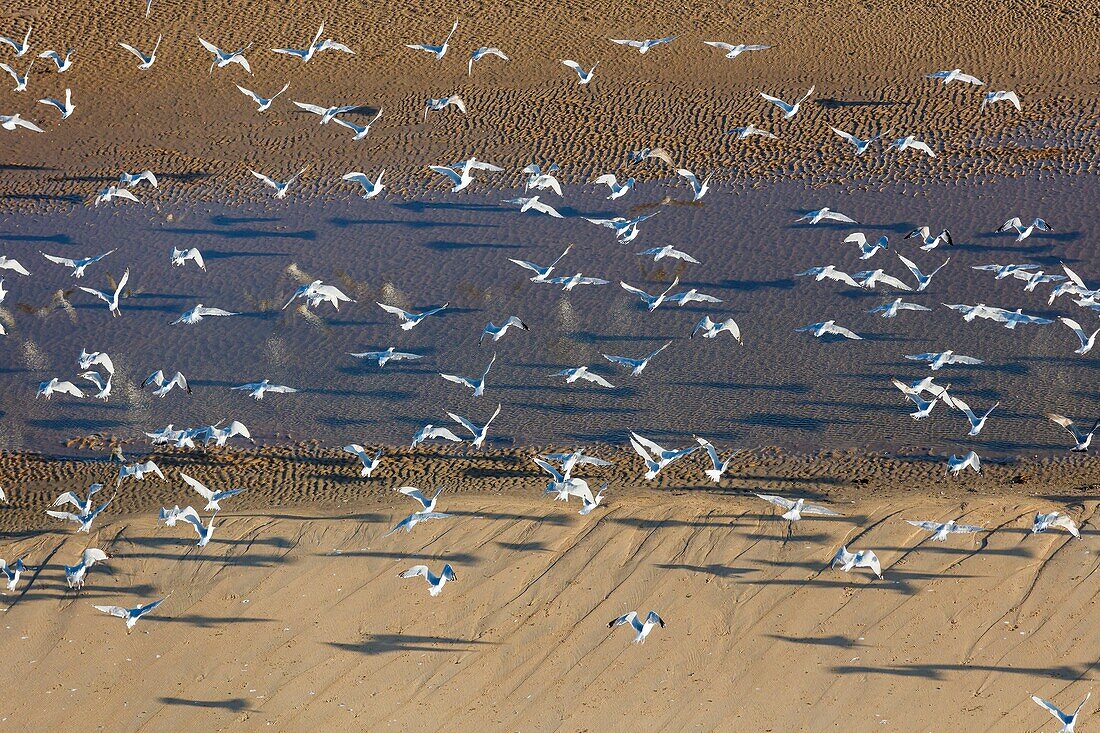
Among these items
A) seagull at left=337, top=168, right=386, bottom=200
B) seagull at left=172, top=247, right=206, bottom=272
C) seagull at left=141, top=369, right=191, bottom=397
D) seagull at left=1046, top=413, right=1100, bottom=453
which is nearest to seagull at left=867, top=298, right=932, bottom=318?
seagull at left=1046, top=413, right=1100, bottom=453

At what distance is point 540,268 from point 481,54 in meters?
6.39

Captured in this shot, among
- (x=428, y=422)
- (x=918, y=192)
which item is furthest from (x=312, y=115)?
(x=918, y=192)

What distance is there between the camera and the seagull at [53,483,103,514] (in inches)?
754

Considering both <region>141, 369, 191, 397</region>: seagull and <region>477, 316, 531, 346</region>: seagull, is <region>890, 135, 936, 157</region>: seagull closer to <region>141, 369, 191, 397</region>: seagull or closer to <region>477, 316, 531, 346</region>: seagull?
<region>477, 316, 531, 346</region>: seagull

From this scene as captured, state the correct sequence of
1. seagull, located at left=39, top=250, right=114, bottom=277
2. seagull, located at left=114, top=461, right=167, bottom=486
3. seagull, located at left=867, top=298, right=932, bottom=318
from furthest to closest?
seagull, located at left=39, top=250, right=114, bottom=277, seagull, located at left=867, top=298, right=932, bottom=318, seagull, located at left=114, top=461, right=167, bottom=486

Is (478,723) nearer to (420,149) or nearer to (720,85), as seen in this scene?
(420,149)

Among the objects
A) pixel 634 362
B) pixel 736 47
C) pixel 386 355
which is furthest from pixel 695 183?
pixel 386 355

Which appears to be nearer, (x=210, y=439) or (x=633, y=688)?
(x=633, y=688)

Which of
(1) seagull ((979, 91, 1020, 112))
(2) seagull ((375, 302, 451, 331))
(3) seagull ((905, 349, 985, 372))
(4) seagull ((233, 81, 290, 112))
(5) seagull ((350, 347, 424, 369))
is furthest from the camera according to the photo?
(4) seagull ((233, 81, 290, 112))

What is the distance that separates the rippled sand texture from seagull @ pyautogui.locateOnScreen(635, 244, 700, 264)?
2.75 metres

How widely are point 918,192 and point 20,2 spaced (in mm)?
20846

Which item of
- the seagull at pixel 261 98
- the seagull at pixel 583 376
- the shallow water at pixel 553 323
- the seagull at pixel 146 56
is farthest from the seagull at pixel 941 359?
the seagull at pixel 146 56

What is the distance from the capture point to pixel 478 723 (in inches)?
648

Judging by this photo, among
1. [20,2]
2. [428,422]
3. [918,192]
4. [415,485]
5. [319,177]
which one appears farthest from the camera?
[20,2]
